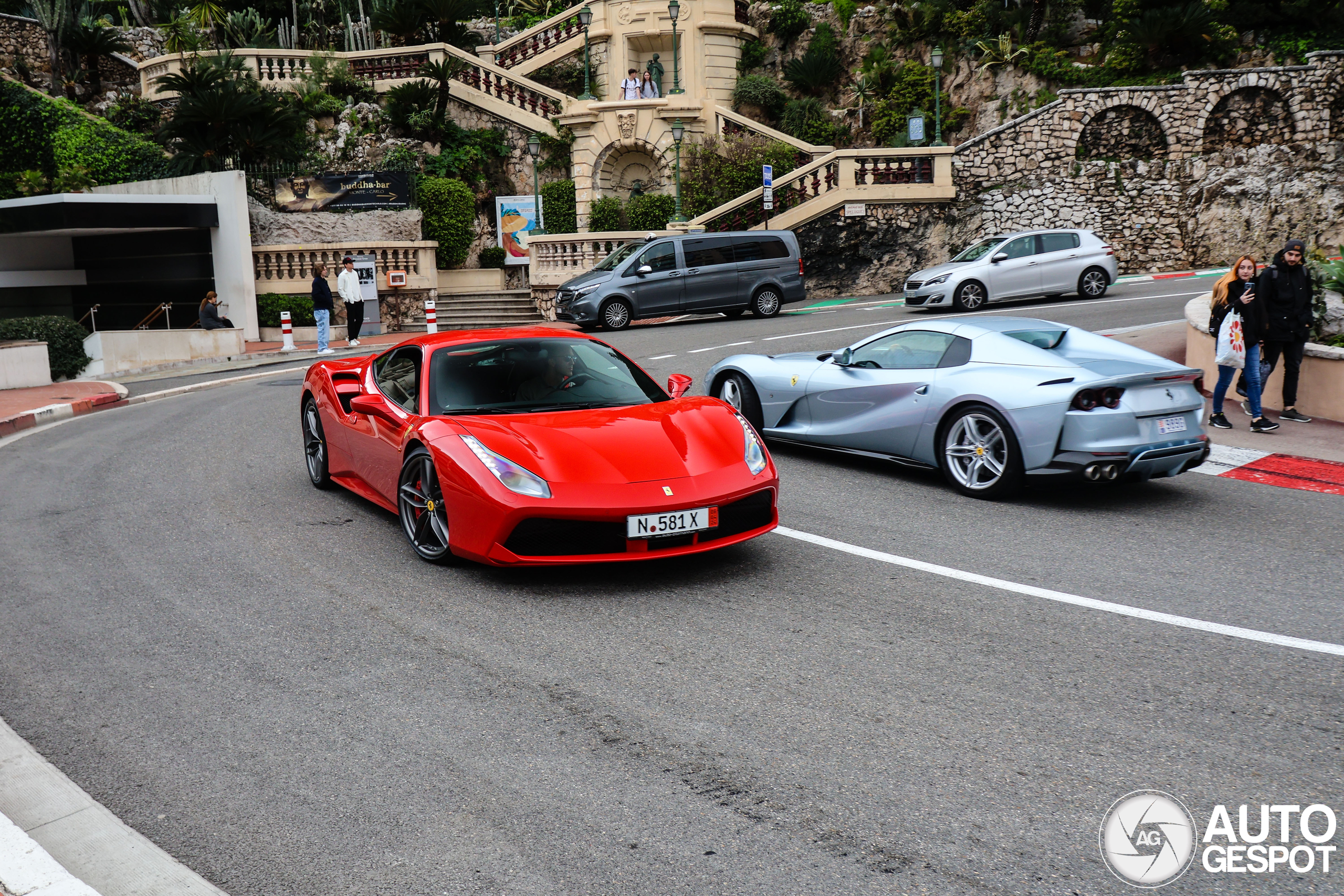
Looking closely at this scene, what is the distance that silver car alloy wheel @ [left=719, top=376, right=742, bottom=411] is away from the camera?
10.3 meters

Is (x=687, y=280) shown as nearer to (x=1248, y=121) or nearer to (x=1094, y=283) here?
(x=1094, y=283)

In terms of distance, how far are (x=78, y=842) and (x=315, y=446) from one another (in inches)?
219

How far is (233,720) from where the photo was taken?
15.0 ft

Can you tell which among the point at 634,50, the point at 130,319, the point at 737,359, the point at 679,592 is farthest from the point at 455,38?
the point at 679,592

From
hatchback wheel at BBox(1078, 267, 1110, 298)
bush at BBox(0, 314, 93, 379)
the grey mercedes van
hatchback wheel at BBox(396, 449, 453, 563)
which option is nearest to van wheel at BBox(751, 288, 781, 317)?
the grey mercedes van

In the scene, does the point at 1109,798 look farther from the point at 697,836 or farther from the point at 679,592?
the point at 679,592

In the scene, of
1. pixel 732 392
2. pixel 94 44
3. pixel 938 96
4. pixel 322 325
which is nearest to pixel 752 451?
pixel 732 392

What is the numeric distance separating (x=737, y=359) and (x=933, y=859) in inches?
286

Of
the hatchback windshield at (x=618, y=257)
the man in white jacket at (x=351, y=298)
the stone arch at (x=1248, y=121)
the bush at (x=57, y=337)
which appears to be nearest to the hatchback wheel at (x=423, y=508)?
the bush at (x=57, y=337)

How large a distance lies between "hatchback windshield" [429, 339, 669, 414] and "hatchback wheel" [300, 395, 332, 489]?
1975 mm

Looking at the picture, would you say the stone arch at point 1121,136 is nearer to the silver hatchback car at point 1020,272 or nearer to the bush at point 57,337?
the silver hatchback car at point 1020,272

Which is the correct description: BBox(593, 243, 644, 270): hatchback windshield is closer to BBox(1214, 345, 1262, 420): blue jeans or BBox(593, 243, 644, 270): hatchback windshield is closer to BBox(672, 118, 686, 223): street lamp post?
BBox(672, 118, 686, 223): street lamp post

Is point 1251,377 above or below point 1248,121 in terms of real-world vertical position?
below

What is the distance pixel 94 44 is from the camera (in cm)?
4106
